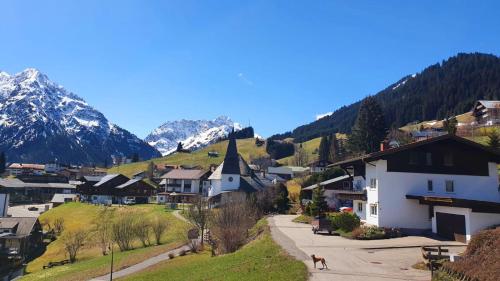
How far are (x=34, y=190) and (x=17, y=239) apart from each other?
90081 mm

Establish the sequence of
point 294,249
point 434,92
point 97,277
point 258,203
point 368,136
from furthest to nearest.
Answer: point 434,92
point 368,136
point 258,203
point 97,277
point 294,249

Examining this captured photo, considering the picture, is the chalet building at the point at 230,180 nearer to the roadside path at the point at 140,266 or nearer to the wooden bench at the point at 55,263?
the wooden bench at the point at 55,263

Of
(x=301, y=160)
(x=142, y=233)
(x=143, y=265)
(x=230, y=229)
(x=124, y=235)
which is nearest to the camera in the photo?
(x=230, y=229)

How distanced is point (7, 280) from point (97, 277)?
2133 centimetres

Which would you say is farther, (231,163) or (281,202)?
(231,163)

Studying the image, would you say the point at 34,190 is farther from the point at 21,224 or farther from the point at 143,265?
the point at 143,265

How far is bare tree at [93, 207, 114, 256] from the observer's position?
54200 mm

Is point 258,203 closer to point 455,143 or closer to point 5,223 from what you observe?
point 455,143

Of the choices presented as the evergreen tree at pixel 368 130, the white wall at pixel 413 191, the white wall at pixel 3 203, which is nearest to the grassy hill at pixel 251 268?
the white wall at pixel 413 191

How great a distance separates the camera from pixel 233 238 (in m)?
34.8

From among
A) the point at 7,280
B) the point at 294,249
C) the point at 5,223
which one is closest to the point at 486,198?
the point at 294,249

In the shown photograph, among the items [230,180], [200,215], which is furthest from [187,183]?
[200,215]

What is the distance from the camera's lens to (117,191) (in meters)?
107

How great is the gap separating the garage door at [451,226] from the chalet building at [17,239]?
5203 cm
